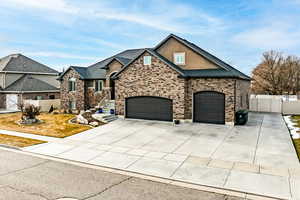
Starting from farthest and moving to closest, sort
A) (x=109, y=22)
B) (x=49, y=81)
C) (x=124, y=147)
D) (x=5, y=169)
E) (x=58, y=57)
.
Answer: (x=58, y=57), (x=49, y=81), (x=109, y=22), (x=124, y=147), (x=5, y=169)

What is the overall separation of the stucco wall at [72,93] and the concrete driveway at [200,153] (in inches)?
420

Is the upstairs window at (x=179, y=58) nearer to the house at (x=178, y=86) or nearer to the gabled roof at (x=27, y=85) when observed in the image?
the house at (x=178, y=86)

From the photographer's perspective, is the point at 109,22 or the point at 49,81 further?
the point at 49,81

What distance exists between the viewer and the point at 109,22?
23.7 metres

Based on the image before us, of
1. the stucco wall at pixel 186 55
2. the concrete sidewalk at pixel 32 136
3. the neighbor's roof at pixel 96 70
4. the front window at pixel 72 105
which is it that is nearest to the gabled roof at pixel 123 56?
the neighbor's roof at pixel 96 70

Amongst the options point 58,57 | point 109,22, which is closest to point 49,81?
point 58,57

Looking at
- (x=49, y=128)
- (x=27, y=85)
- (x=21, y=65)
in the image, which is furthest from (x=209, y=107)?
(x=21, y=65)

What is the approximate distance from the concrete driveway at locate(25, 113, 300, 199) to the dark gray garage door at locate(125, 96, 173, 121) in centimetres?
223

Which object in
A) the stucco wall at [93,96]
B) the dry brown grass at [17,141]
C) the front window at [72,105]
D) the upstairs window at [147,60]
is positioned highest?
the upstairs window at [147,60]

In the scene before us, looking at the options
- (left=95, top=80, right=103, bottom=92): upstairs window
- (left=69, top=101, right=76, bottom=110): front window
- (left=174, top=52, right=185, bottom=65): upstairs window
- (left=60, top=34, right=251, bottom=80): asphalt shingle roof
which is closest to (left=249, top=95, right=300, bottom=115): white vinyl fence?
(left=60, top=34, right=251, bottom=80): asphalt shingle roof

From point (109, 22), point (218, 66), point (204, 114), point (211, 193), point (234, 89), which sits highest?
point (109, 22)

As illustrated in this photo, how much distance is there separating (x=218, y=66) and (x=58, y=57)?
36.4m

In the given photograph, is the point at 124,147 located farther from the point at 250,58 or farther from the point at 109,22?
the point at 250,58

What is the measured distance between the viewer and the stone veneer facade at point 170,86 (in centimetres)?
1834
